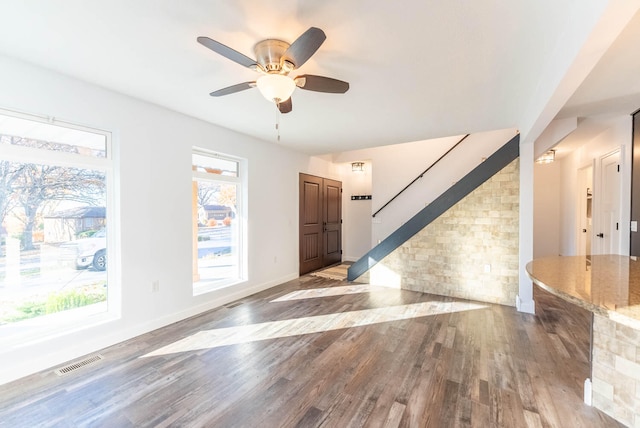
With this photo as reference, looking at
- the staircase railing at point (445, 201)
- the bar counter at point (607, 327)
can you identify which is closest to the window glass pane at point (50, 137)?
the bar counter at point (607, 327)

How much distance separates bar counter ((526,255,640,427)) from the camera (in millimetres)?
1266

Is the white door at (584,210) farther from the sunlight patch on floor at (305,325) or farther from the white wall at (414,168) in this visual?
the sunlight patch on floor at (305,325)

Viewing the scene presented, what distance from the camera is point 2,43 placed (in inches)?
76.1

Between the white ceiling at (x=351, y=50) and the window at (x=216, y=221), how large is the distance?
97 centimetres

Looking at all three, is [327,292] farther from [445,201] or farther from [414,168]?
[414,168]

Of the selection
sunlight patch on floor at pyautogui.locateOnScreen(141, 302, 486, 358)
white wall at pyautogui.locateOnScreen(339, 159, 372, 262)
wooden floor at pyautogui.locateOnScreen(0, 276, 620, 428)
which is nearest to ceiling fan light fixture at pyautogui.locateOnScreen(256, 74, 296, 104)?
wooden floor at pyautogui.locateOnScreen(0, 276, 620, 428)

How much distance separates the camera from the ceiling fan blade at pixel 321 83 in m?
1.96

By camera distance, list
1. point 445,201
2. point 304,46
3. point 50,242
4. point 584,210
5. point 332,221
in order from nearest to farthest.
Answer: point 304,46 → point 50,242 → point 445,201 → point 584,210 → point 332,221

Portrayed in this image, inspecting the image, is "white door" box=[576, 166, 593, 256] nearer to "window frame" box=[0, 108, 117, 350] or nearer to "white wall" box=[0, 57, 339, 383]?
"white wall" box=[0, 57, 339, 383]

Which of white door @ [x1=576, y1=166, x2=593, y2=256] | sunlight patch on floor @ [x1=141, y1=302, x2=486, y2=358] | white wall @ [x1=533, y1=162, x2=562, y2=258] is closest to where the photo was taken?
sunlight patch on floor @ [x1=141, y1=302, x2=486, y2=358]

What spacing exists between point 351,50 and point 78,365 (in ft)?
11.2

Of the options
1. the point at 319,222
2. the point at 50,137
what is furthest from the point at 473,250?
the point at 50,137

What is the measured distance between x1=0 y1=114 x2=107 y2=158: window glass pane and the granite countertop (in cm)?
375

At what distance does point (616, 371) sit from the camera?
5.36ft
